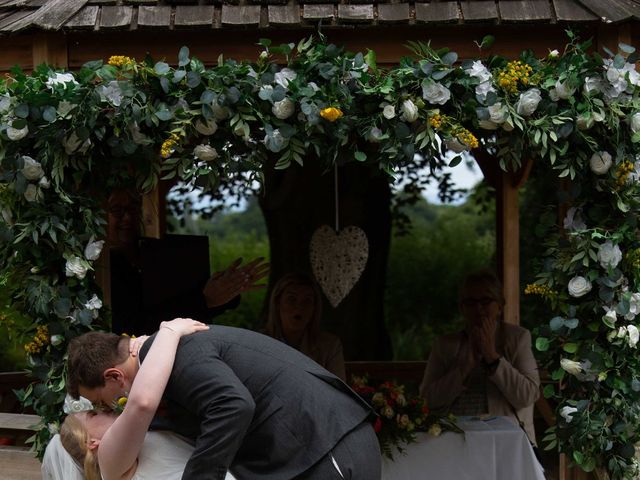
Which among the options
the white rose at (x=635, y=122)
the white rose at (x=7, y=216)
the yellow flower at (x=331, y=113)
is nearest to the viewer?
the yellow flower at (x=331, y=113)

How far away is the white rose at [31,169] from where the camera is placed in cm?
407

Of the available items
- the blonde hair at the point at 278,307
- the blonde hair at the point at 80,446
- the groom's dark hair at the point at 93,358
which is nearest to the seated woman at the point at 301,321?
the blonde hair at the point at 278,307

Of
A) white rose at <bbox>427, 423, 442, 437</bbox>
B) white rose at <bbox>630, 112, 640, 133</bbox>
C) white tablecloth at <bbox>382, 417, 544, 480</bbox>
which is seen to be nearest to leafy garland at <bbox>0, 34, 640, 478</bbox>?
white rose at <bbox>630, 112, 640, 133</bbox>

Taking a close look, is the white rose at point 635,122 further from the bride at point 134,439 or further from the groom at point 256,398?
the bride at point 134,439

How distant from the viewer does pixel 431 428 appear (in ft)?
15.0

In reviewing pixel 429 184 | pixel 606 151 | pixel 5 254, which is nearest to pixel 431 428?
pixel 606 151

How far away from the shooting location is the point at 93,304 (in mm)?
4234

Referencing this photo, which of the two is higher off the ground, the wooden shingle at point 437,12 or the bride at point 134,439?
the wooden shingle at point 437,12

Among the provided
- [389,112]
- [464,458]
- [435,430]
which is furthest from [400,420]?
[389,112]


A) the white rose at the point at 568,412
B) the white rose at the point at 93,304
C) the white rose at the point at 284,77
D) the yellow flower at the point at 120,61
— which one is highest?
the yellow flower at the point at 120,61

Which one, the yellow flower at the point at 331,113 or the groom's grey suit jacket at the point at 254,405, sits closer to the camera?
the groom's grey suit jacket at the point at 254,405

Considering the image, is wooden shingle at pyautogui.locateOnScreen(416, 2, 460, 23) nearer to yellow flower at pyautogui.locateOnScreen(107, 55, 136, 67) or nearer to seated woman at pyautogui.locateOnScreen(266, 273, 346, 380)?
yellow flower at pyautogui.locateOnScreen(107, 55, 136, 67)

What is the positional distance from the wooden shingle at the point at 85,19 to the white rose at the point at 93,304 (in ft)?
3.77

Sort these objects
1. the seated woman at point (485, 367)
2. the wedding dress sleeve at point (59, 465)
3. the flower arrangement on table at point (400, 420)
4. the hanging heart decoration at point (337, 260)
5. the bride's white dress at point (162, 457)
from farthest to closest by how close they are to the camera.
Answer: the hanging heart decoration at point (337, 260) < the seated woman at point (485, 367) < the flower arrangement on table at point (400, 420) < the wedding dress sleeve at point (59, 465) < the bride's white dress at point (162, 457)
